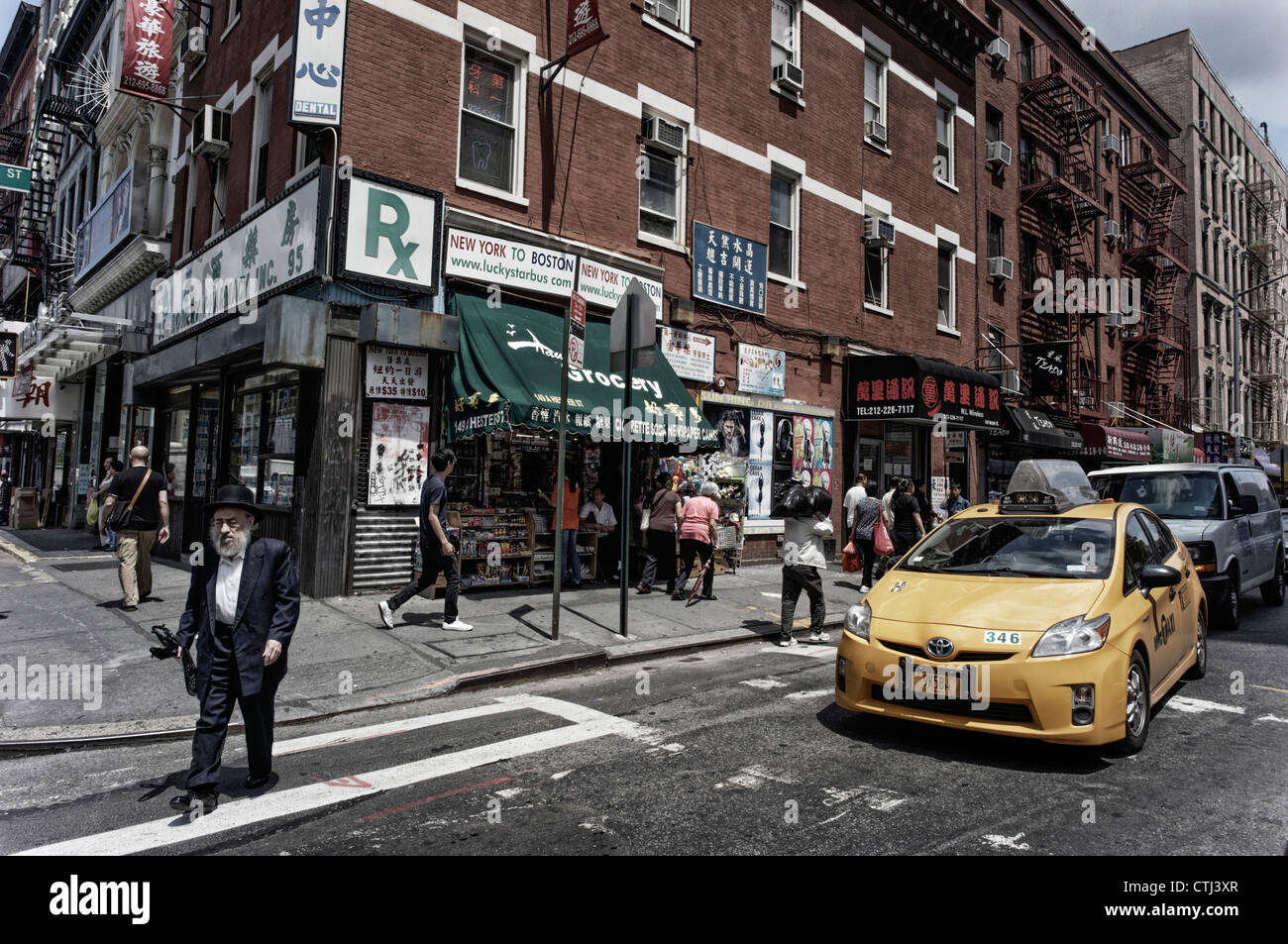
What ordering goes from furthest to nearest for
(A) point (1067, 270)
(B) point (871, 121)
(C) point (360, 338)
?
(A) point (1067, 270) → (B) point (871, 121) → (C) point (360, 338)

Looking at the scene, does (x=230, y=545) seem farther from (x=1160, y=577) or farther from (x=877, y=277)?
(x=877, y=277)

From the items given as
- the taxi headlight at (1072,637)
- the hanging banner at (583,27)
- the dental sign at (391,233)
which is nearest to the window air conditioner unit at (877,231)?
the hanging banner at (583,27)

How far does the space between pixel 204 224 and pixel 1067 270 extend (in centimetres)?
2439

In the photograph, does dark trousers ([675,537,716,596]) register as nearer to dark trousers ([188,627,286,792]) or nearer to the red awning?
dark trousers ([188,627,286,792])

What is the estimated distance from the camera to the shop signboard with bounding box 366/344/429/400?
10.2 metres

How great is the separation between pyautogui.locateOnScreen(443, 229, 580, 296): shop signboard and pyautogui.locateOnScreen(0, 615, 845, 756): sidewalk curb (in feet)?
18.1

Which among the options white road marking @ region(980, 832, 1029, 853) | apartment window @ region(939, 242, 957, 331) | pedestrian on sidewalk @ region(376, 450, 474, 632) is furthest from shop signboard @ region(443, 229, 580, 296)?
apartment window @ region(939, 242, 957, 331)

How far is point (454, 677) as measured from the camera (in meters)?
7.04

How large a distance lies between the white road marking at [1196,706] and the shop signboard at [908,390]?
1021 centimetres

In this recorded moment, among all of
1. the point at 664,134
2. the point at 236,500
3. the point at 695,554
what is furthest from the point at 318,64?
the point at 695,554

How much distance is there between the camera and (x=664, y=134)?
13.6 meters

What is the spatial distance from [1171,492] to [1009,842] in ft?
28.8

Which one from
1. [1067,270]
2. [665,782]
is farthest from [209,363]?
[1067,270]
